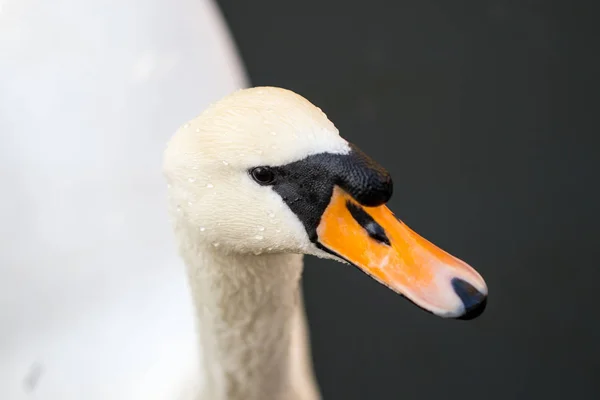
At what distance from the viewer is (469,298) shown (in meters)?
1.16

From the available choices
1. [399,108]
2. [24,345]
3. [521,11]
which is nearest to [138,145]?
[24,345]

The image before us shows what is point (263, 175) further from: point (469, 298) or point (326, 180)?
point (469, 298)

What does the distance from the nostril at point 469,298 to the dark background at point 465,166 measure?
1.45 m

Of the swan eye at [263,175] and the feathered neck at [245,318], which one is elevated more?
the swan eye at [263,175]

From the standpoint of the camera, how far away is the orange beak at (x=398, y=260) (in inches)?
45.5

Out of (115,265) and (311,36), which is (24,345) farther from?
(311,36)

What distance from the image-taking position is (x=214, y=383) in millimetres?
1608

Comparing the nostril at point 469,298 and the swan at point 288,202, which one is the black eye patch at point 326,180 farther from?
the nostril at point 469,298

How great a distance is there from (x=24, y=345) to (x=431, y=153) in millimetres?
1507

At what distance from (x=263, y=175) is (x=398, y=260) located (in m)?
0.23

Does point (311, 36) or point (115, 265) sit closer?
point (115, 265)

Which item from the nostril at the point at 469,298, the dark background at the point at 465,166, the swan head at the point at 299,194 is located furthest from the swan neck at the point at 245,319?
the dark background at the point at 465,166

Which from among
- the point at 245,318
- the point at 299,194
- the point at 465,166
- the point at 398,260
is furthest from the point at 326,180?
the point at 465,166

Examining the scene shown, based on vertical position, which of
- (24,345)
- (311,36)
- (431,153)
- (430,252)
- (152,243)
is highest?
(311,36)
